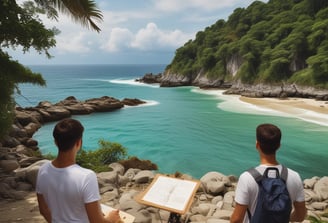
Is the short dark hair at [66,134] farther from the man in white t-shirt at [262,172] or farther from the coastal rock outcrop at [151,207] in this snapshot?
the coastal rock outcrop at [151,207]

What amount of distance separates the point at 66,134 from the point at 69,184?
43 centimetres

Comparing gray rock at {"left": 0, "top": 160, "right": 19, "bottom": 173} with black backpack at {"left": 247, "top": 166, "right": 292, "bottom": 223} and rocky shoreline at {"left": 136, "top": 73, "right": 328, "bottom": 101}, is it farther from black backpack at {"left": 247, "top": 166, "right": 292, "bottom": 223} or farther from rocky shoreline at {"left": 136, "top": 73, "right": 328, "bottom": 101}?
rocky shoreline at {"left": 136, "top": 73, "right": 328, "bottom": 101}

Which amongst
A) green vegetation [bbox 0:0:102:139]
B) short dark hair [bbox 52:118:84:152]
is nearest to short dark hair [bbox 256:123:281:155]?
short dark hair [bbox 52:118:84:152]

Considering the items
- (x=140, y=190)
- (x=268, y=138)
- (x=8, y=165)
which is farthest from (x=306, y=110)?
(x=268, y=138)

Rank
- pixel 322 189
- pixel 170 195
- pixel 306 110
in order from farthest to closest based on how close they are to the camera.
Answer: pixel 306 110, pixel 322 189, pixel 170 195

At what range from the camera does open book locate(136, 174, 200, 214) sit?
3568 mm

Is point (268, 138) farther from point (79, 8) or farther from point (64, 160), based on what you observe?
point (79, 8)

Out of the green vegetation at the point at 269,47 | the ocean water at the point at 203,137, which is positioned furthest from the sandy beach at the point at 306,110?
the green vegetation at the point at 269,47

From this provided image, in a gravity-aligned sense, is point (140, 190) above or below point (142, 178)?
below

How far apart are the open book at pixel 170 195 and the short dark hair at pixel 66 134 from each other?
1.79 metres

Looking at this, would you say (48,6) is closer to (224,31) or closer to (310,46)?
(310,46)

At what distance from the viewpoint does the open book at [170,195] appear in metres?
3.57

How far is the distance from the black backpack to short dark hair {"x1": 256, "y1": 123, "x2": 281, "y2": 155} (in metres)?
0.18

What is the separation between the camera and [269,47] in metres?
52.1
